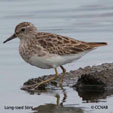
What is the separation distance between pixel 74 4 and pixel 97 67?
25.3 ft

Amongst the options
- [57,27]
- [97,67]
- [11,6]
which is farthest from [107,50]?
[11,6]

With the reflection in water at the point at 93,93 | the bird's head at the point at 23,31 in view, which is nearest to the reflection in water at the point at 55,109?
the reflection in water at the point at 93,93

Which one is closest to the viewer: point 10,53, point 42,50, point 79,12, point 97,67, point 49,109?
point 49,109

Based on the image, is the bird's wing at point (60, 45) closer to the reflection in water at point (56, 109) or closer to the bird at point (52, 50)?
the bird at point (52, 50)

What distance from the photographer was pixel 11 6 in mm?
19703

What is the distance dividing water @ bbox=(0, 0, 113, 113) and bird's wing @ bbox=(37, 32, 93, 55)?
28.3 inches

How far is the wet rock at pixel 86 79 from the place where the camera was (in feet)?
38.2

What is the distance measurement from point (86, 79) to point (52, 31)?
5.11 meters

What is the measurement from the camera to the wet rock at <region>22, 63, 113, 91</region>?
458 inches

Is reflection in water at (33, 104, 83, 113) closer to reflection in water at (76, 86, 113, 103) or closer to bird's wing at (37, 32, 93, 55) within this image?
reflection in water at (76, 86, 113, 103)

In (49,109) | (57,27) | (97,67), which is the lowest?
(49,109)

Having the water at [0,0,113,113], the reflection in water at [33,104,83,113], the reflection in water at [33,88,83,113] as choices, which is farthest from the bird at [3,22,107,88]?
the reflection in water at [33,104,83,113]

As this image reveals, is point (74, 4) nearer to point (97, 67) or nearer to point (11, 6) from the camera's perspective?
point (11, 6)

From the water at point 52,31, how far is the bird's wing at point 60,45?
0.72 metres
